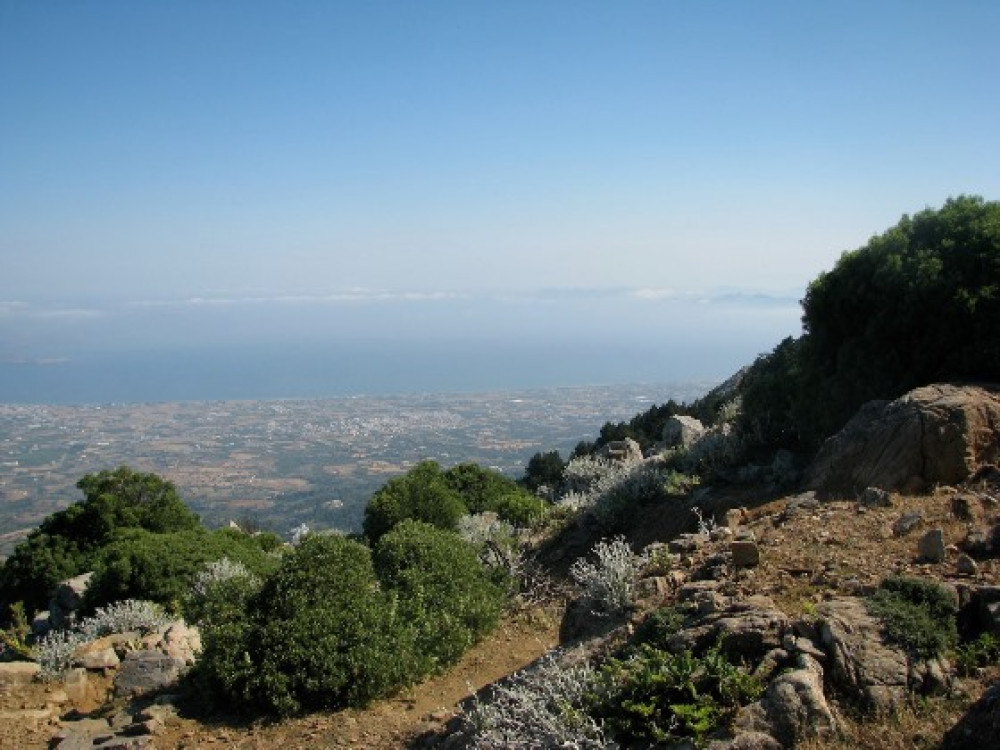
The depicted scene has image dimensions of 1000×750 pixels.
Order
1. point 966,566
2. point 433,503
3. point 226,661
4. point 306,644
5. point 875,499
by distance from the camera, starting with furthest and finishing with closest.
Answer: point 433,503
point 875,499
point 306,644
point 226,661
point 966,566

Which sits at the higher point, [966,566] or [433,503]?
[966,566]

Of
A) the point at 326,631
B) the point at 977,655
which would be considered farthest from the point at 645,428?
the point at 977,655

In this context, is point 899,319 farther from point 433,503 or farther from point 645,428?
point 645,428

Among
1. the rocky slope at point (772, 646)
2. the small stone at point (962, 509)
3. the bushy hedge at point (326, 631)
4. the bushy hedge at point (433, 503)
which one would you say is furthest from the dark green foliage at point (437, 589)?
the small stone at point (962, 509)

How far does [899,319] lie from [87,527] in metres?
21.4

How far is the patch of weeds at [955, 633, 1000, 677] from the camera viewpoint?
4.73m

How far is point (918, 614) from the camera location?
4980mm

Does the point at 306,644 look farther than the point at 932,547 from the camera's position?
Yes

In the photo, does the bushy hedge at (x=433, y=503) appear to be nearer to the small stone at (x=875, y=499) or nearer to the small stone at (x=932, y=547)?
the small stone at (x=875, y=499)

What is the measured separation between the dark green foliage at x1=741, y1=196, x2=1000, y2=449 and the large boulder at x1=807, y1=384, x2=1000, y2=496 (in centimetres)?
113

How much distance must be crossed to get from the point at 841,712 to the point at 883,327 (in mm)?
7556

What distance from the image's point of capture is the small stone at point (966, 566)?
5770mm

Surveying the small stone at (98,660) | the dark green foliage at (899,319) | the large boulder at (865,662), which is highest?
the dark green foliage at (899,319)

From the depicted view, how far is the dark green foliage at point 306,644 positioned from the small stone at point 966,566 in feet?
17.0
